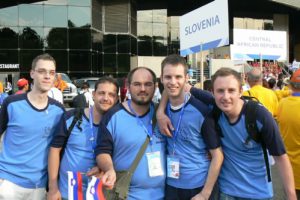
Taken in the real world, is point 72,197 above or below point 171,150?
below

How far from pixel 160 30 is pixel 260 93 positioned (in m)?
32.8

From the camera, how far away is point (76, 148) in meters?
3.76

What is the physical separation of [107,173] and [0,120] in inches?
52.0

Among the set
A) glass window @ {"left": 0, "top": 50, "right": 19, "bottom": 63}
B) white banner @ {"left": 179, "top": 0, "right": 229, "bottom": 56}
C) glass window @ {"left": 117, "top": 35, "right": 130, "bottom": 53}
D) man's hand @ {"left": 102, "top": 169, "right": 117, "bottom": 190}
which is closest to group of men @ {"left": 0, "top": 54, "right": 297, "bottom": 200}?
man's hand @ {"left": 102, "top": 169, "right": 117, "bottom": 190}

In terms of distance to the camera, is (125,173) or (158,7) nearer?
(125,173)

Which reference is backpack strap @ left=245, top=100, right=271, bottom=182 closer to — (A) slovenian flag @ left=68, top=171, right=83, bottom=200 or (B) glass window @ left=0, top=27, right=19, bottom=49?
(A) slovenian flag @ left=68, top=171, right=83, bottom=200

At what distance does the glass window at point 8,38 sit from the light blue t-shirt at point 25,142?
99.9 feet

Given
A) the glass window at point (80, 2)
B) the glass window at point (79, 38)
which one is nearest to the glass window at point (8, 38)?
the glass window at point (79, 38)

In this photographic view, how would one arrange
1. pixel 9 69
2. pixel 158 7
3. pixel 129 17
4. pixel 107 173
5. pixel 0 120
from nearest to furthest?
pixel 107 173, pixel 0 120, pixel 9 69, pixel 129 17, pixel 158 7

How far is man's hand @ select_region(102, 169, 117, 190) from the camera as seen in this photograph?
10.8ft

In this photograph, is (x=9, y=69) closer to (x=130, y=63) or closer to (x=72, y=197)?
(x=130, y=63)

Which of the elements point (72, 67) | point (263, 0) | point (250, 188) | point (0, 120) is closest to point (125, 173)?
point (250, 188)

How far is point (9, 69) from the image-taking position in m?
32.8

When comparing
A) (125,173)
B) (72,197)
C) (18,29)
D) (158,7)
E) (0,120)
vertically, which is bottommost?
(72,197)
